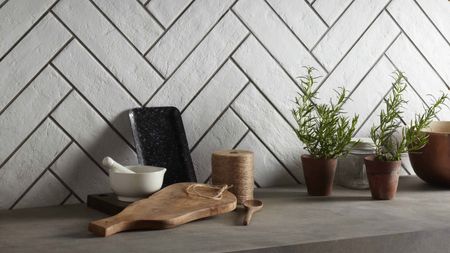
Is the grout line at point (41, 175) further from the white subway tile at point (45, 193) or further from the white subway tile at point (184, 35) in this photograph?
the white subway tile at point (184, 35)

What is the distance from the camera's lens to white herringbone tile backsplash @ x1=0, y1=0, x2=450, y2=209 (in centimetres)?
155

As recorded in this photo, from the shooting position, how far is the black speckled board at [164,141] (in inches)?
64.0

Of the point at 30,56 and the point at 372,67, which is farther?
the point at 372,67

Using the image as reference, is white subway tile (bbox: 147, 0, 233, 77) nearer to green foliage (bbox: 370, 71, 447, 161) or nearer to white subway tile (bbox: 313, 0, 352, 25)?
white subway tile (bbox: 313, 0, 352, 25)

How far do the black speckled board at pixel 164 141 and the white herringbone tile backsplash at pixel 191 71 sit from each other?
0.04 m

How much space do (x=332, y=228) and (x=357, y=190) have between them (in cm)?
45

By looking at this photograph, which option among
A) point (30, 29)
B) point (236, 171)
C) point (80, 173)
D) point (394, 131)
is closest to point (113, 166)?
point (80, 173)

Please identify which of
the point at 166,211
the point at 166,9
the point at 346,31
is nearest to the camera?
the point at 166,211

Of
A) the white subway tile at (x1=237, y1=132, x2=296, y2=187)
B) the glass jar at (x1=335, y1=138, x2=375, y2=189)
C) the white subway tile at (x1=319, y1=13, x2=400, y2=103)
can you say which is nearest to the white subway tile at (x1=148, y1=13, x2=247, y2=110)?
the white subway tile at (x1=237, y1=132, x2=296, y2=187)

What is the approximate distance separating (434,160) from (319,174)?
34 centimetres

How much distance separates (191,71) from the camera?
1.70 metres

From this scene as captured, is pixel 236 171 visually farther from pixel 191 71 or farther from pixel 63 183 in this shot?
pixel 63 183

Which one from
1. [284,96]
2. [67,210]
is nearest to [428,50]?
[284,96]

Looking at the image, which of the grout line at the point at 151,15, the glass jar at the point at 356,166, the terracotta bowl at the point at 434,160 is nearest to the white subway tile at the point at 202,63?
the grout line at the point at 151,15
